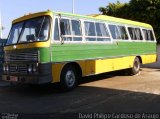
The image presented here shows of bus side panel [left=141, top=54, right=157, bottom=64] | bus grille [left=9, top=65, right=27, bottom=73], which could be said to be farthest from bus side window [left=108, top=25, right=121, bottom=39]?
bus grille [left=9, top=65, right=27, bottom=73]

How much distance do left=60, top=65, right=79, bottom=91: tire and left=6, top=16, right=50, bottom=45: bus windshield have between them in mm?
1400

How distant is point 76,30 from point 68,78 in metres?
1.74

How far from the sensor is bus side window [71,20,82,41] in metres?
11.9

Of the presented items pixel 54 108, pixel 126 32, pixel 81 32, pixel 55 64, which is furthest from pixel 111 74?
pixel 54 108

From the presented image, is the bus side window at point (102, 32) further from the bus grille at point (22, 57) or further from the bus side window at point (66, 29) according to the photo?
the bus grille at point (22, 57)

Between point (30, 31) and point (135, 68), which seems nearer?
point (30, 31)

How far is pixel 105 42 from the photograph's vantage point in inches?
541

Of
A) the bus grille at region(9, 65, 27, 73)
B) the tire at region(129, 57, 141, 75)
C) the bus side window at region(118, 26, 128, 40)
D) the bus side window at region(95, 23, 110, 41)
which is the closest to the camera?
the bus grille at region(9, 65, 27, 73)

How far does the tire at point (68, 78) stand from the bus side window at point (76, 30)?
1053mm

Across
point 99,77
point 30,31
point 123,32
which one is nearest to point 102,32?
point 123,32

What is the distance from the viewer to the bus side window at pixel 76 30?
11.9 m

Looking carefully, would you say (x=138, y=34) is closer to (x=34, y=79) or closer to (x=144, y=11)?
(x=144, y=11)

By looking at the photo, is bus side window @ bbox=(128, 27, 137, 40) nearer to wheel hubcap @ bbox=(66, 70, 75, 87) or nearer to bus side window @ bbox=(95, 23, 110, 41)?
bus side window @ bbox=(95, 23, 110, 41)

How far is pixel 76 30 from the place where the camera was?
473 inches
